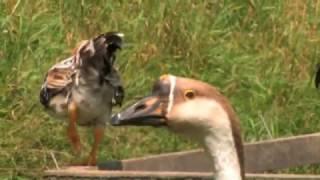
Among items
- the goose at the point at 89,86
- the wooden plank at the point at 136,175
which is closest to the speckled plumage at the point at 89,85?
the goose at the point at 89,86

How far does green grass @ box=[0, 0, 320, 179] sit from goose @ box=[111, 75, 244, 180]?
9.16 ft

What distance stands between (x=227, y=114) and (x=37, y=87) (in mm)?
4064

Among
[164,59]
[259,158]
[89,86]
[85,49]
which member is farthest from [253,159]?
[164,59]

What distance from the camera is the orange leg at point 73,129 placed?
7145 mm

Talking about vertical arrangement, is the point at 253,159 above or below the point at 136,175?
below

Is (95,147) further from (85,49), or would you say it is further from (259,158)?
(259,158)

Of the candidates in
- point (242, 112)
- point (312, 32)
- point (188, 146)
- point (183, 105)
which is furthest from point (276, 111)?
point (183, 105)

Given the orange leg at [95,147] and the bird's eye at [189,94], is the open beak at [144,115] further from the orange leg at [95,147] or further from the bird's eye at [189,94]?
the orange leg at [95,147]

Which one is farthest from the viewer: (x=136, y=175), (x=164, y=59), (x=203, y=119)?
(x=164, y=59)

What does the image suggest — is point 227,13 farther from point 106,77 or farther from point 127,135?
point 106,77

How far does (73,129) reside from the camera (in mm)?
7301

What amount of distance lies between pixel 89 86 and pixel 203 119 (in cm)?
253

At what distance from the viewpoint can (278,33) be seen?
980cm

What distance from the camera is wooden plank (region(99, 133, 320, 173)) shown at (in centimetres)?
669
